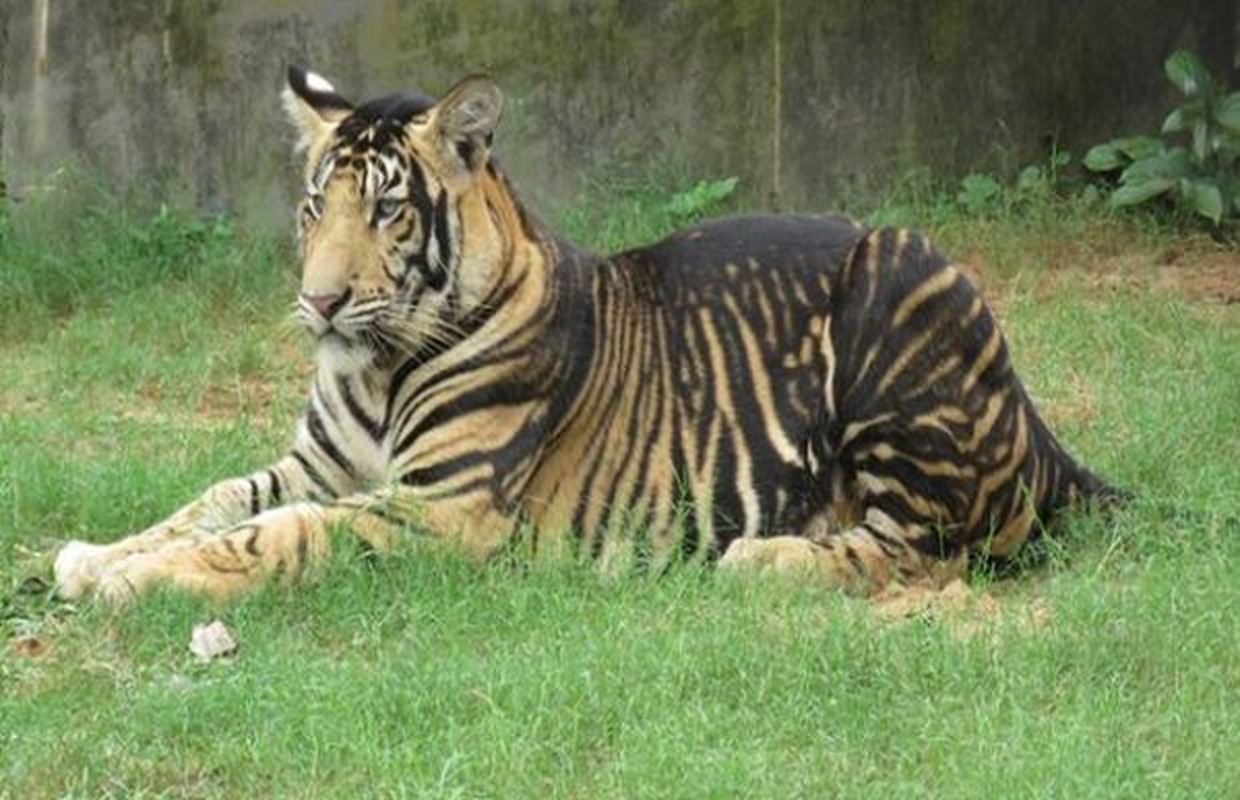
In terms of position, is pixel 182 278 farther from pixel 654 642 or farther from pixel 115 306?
pixel 654 642

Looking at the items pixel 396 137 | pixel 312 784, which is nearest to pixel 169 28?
pixel 396 137

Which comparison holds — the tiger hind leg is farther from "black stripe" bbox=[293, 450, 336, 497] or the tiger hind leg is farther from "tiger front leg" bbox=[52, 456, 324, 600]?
"tiger front leg" bbox=[52, 456, 324, 600]

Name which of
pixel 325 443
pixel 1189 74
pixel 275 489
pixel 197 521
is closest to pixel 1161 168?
pixel 1189 74

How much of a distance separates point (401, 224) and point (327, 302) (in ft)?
1.06

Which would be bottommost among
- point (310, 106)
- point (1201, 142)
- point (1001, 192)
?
point (1001, 192)

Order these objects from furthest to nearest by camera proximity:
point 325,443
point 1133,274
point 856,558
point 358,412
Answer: point 1133,274 < point 325,443 < point 358,412 < point 856,558

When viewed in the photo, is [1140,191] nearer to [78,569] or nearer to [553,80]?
[553,80]

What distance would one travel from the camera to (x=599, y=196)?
39.0 feet

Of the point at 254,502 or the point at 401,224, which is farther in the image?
the point at 254,502

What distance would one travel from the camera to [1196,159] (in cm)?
1195

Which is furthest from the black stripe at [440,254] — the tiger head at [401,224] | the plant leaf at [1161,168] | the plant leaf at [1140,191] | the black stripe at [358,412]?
the plant leaf at [1161,168]

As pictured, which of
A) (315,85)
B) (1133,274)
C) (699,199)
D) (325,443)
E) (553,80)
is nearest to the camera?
(325,443)

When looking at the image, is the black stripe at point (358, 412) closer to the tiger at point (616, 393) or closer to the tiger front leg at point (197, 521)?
the tiger at point (616, 393)

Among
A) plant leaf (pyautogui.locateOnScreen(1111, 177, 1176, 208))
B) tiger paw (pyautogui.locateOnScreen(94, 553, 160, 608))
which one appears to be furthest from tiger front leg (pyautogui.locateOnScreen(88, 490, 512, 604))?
plant leaf (pyautogui.locateOnScreen(1111, 177, 1176, 208))
